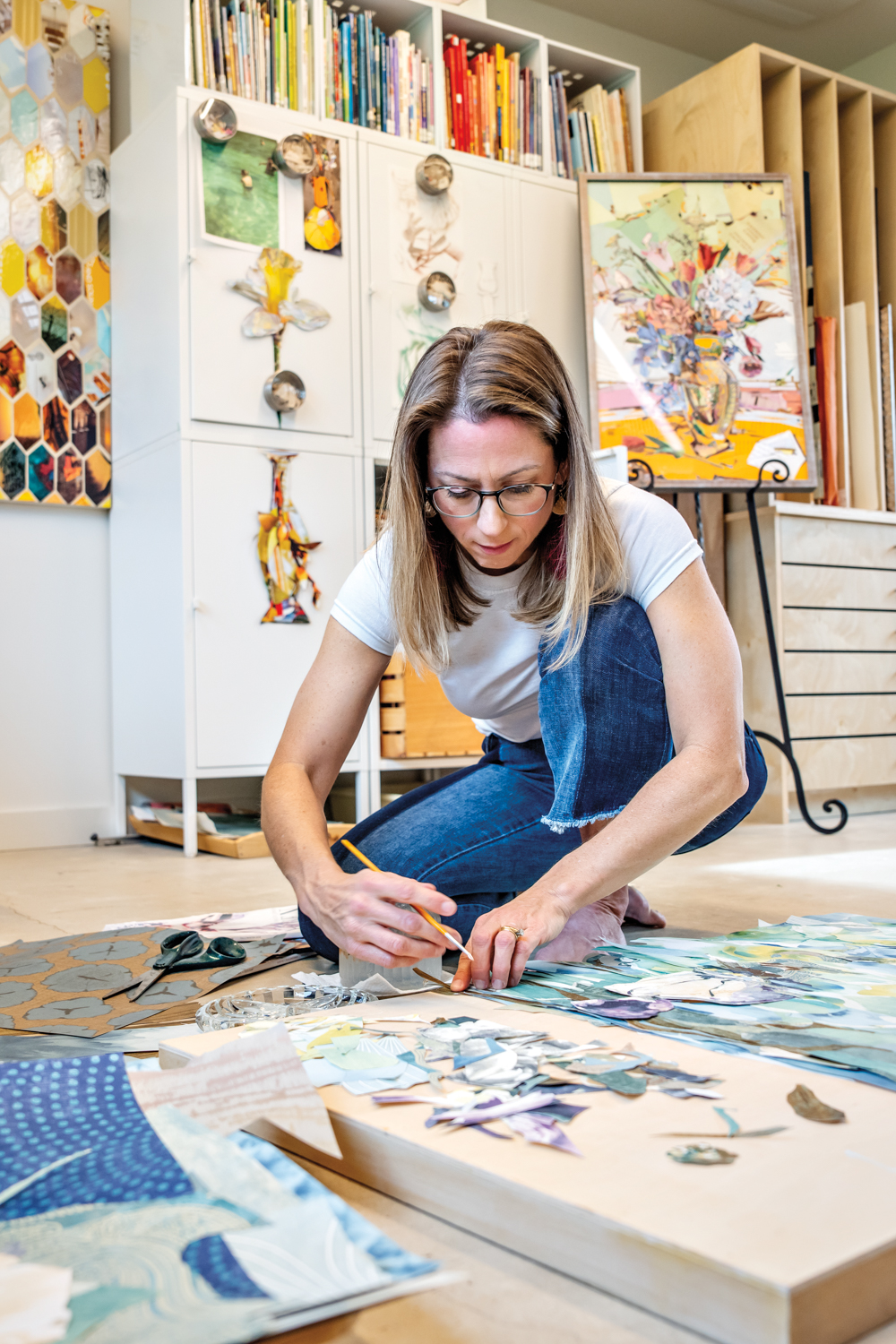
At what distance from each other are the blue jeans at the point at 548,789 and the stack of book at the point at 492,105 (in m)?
2.42

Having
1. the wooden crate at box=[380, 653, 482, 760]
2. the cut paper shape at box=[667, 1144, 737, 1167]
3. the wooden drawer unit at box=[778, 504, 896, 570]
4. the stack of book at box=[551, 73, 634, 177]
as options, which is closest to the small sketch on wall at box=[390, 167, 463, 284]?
the stack of book at box=[551, 73, 634, 177]

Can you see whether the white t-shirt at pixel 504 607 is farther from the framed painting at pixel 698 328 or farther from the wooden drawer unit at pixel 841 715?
the wooden drawer unit at pixel 841 715

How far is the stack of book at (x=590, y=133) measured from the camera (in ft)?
11.7

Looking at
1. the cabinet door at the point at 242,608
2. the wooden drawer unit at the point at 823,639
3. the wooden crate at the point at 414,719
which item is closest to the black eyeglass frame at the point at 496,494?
the cabinet door at the point at 242,608

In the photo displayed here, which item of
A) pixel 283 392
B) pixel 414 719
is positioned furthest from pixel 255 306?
pixel 414 719

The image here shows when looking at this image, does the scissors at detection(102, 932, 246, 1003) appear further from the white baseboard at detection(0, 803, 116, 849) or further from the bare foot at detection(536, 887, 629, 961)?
the white baseboard at detection(0, 803, 116, 849)

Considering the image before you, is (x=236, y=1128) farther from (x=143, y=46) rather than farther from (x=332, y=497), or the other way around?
(x=143, y=46)

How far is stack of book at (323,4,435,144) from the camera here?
10.4ft

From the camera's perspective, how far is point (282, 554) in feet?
9.78

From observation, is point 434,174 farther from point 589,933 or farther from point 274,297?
point 589,933

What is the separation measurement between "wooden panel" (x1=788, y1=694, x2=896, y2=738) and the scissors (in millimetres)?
2203

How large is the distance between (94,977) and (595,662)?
739 mm

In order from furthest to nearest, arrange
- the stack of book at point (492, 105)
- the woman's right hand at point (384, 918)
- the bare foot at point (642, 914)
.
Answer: the stack of book at point (492, 105) → the bare foot at point (642, 914) → the woman's right hand at point (384, 918)

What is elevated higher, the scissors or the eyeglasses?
the eyeglasses
